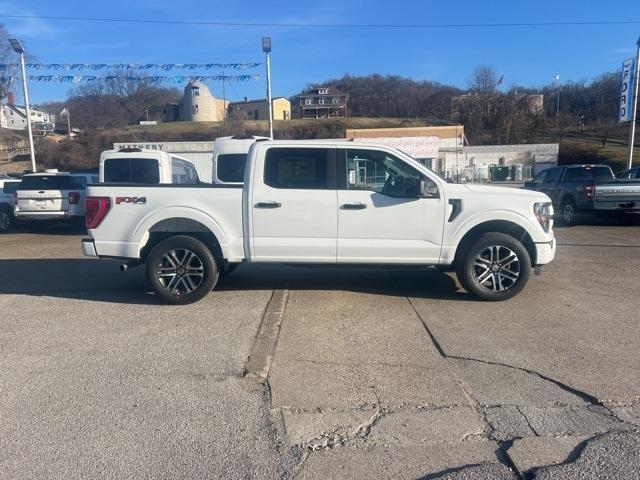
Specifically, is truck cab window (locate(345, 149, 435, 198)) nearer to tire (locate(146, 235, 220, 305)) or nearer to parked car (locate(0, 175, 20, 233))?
tire (locate(146, 235, 220, 305))

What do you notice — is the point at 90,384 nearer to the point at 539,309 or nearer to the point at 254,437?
the point at 254,437

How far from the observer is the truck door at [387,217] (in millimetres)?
7031

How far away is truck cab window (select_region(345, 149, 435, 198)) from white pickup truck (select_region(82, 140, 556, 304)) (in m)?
0.01

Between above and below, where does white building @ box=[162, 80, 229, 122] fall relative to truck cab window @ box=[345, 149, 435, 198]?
above

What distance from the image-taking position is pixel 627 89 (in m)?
27.0

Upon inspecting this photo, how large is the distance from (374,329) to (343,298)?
1381mm

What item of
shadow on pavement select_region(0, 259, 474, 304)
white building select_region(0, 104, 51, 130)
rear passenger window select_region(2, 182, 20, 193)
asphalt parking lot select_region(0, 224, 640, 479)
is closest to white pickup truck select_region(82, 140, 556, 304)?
asphalt parking lot select_region(0, 224, 640, 479)

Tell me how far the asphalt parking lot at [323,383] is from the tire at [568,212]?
886 centimetres

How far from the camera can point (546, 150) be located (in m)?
44.9

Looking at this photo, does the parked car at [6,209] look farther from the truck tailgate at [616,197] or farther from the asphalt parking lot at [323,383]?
the truck tailgate at [616,197]

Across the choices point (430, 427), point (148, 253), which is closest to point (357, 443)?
point (430, 427)

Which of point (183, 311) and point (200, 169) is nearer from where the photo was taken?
point (183, 311)

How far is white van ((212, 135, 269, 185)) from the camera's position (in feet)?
46.6

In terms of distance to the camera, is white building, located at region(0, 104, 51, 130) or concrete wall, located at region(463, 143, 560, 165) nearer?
concrete wall, located at region(463, 143, 560, 165)
